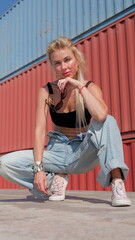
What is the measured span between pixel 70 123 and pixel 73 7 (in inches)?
246

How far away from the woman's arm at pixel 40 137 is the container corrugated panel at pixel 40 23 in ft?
15.6

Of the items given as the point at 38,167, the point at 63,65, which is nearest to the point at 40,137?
the point at 38,167

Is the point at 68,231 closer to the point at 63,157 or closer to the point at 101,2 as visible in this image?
the point at 63,157

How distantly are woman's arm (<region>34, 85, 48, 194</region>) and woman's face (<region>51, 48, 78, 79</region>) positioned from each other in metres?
0.24

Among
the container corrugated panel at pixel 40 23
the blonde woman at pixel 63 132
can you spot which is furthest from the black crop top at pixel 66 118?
the container corrugated panel at pixel 40 23

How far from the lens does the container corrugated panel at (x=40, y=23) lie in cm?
701

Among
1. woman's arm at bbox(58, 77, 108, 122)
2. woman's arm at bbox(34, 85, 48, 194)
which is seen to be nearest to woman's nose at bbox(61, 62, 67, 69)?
woman's arm at bbox(58, 77, 108, 122)

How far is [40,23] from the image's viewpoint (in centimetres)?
898

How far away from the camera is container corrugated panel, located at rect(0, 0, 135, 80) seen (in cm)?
701

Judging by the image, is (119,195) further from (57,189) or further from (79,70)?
(79,70)

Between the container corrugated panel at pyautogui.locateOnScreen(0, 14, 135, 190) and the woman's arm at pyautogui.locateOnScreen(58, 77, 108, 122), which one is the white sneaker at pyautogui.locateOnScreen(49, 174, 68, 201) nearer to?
the woman's arm at pyautogui.locateOnScreen(58, 77, 108, 122)

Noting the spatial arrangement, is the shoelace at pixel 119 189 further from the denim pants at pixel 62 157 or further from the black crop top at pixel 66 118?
the black crop top at pixel 66 118

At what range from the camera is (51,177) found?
2.46 metres

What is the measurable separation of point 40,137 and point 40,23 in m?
7.46
